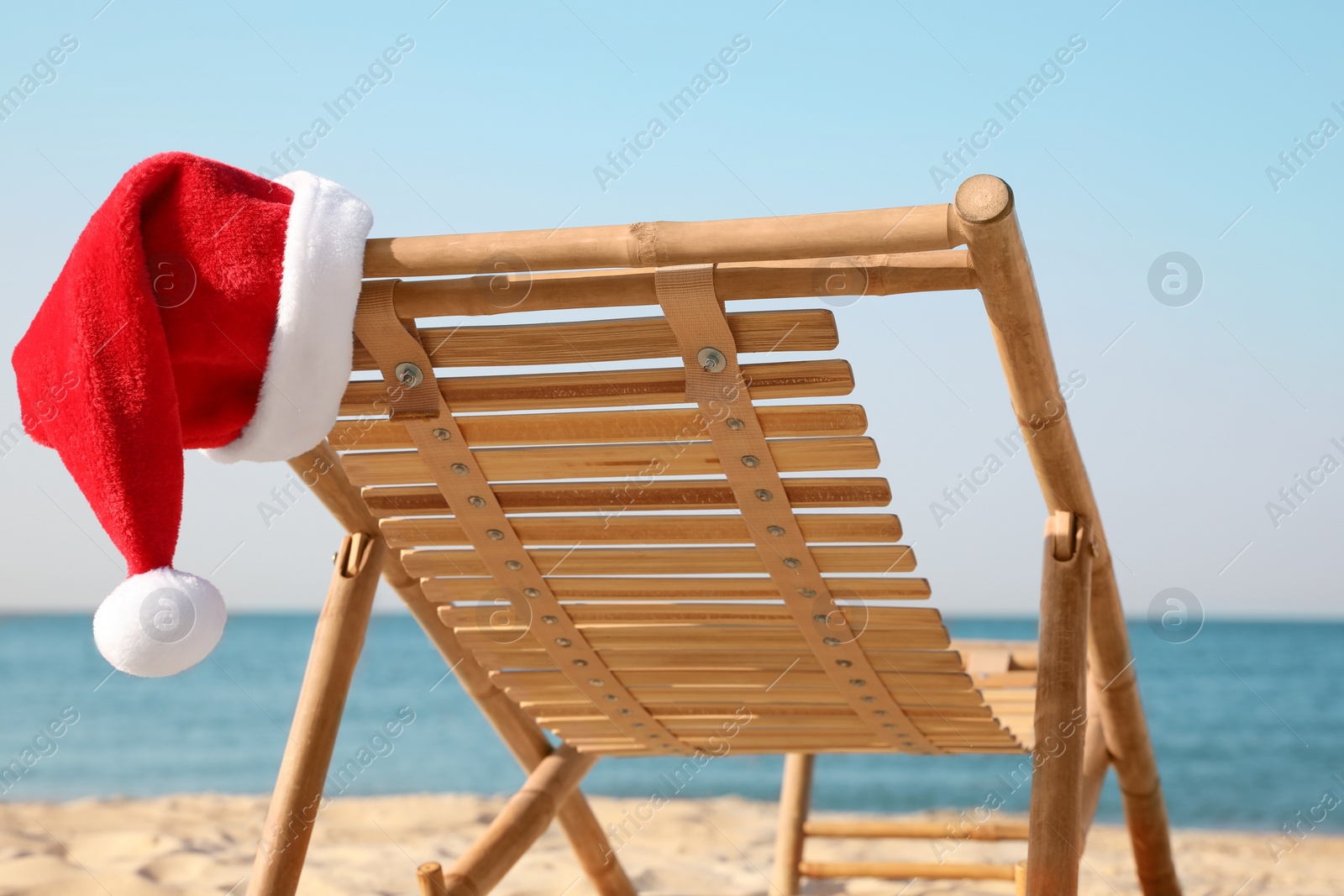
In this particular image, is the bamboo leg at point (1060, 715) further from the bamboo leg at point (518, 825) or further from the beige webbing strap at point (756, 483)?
the bamboo leg at point (518, 825)

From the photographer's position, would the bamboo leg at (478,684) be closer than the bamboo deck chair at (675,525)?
No

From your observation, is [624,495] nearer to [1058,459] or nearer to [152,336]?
[1058,459]

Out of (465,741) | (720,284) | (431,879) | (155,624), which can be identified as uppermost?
(465,741)

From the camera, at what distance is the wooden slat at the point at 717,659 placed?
7.23 feet

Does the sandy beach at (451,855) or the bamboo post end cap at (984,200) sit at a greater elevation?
the sandy beach at (451,855)

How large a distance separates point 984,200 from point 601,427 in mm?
676

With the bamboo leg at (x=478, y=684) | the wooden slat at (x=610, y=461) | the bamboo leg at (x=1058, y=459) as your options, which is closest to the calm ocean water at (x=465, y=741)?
the bamboo leg at (x=478, y=684)

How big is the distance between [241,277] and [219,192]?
0.36 feet

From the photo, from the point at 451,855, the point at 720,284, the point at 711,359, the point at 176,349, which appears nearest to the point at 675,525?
the point at 711,359

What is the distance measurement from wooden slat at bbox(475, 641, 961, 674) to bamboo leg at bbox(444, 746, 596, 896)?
374 mm

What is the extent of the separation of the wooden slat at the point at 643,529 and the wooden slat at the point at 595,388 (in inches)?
10.8

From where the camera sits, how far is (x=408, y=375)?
1.75m

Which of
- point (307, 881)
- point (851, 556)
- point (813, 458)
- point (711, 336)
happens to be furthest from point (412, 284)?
point (307, 881)

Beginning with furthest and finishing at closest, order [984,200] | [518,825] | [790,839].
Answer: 1. [790,839]
2. [518,825]
3. [984,200]
